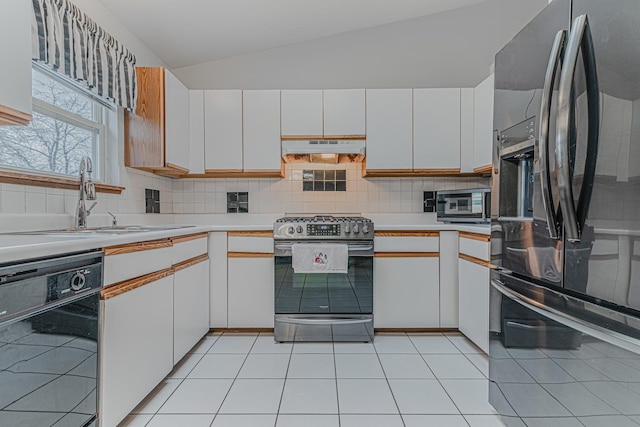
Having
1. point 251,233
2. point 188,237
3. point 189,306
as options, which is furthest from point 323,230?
point 189,306

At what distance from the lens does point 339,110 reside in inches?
117

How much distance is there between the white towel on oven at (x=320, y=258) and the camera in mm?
2445

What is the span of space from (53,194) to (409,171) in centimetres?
245

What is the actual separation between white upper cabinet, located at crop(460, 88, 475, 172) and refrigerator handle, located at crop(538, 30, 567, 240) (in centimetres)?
196

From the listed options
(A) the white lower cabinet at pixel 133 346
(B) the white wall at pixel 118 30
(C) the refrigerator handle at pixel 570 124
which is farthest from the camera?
(B) the white wall at pixel 118 30

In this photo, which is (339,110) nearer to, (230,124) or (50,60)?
(230,124)

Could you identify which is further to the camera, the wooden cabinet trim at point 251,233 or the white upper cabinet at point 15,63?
the wooden cabinet trim at point 251,233

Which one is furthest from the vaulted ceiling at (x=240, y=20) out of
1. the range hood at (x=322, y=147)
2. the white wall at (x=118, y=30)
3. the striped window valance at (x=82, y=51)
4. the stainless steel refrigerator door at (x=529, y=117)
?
the stainless steel refrigerator door at (x=529, y=117)

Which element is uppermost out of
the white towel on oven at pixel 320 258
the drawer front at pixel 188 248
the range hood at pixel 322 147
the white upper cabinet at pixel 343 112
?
the white upper cabinet at pixel 343 112

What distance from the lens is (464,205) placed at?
9.08 feet

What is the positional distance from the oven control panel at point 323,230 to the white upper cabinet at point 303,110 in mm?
879

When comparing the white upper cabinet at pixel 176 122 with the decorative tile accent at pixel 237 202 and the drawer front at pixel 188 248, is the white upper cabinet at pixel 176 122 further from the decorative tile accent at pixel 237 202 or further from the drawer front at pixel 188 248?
the drawer front at pixel 188 248

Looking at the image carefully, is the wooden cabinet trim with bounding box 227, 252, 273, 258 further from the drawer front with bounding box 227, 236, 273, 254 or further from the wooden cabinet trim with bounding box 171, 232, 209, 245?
the wooden cabinet trim with bounding box 171, 232, 209, 245

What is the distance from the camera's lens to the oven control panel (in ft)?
8.16
